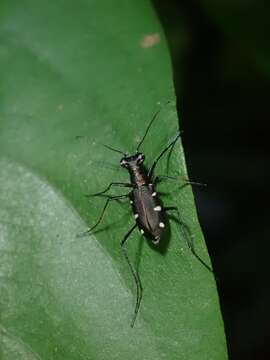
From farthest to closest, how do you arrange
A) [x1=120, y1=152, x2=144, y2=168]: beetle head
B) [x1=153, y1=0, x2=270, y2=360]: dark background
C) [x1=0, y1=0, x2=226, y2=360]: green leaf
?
[x1=153, y1=0, x2=270, y2=360]: dark background < [x1=120, y1=152, x2=144, y2=168]: beetle head < [x1=0, y1=0, x2=226, y2=360]: green leaf

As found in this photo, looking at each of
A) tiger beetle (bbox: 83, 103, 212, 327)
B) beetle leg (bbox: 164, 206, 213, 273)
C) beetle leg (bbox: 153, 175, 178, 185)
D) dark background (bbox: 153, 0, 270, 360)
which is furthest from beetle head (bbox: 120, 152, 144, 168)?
dark background (bbox: 153, 0, 270, 360)

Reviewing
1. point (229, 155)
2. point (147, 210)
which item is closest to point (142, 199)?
point (147, 210)

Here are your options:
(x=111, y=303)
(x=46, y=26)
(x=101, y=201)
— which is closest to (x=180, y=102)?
(x=46, y=26)

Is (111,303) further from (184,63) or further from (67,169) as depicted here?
(184,63)

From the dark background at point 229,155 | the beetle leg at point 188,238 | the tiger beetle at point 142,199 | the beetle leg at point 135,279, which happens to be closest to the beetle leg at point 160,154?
the tiger beetle at point 142,199

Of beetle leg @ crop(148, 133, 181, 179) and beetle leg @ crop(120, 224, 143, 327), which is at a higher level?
beetle leg @ crop(148, 133, 181, 179)

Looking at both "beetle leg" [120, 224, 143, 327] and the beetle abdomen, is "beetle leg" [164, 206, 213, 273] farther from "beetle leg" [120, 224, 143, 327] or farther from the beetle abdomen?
"beetle leg" [120, 224, 143, 327]

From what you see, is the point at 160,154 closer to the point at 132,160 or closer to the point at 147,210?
the point at 132,160
